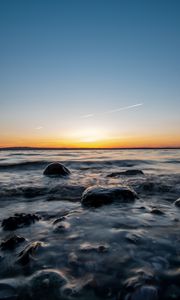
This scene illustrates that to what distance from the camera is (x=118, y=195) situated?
15.1 feet

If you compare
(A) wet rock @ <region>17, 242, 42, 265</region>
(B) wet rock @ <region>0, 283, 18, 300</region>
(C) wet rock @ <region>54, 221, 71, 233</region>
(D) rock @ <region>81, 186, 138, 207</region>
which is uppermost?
(D) rock @ <region>81, 186, 138, 207</region>

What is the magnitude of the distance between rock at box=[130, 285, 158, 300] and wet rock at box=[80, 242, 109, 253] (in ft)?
2.19

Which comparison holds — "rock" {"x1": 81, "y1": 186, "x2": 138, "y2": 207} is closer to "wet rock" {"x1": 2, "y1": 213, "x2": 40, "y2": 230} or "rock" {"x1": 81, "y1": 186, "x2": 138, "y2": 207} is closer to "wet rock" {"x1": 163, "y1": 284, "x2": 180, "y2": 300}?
"wet rock" {"x1": 2, "y1": 213, "x2": 40, "y2": 230}

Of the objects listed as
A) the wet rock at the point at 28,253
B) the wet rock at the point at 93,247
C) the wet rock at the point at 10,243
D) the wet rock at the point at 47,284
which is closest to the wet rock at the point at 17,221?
the wet rock at the point at 10,243

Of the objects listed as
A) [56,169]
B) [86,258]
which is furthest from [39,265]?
[56,169]

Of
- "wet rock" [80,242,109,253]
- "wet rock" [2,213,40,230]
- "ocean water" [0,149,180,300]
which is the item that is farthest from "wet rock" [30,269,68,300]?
"wet rock" [2,213,40,230]

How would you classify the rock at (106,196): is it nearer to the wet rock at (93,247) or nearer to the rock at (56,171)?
the wet rock at (93,247)

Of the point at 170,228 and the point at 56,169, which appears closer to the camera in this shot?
the point at 170,228

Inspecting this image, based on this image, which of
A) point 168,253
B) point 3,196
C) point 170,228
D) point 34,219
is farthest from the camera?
point 3,196

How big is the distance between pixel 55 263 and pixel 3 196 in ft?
11.8

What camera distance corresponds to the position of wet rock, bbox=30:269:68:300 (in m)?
1.71

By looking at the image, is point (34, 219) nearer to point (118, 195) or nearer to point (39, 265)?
point (39, 265)

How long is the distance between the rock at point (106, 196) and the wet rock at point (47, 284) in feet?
7.75

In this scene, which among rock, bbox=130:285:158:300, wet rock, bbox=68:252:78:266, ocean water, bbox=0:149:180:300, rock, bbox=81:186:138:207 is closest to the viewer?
rock, bbox=130:285:158:300
